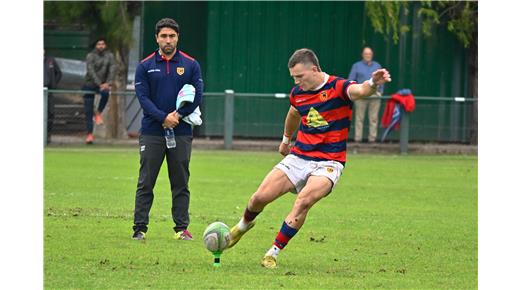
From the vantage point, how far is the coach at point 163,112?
36.5 ft

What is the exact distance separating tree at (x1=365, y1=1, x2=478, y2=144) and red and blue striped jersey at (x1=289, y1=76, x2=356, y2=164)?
51.4 ft

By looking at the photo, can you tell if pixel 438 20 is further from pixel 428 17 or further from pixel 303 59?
pixel 303 59

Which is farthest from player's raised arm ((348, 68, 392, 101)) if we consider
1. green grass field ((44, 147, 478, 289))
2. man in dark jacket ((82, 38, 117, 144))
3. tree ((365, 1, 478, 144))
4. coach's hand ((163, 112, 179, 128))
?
tree ((365, 1, 478, 144))

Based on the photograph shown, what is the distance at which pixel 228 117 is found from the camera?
82.3 ft

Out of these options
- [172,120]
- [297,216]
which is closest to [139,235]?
[172,120]

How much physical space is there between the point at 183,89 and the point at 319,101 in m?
1.86

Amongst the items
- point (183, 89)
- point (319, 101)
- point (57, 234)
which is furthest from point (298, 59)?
point (57, 234)

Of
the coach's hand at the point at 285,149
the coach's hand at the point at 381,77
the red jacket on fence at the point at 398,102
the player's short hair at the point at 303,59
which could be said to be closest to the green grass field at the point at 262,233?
the coach's hand at the point at 285,149

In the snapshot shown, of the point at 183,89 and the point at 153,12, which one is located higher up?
the point at 153,12

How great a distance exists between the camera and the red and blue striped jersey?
9680 mm

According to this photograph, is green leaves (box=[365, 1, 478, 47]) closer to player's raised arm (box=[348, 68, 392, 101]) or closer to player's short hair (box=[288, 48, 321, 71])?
player's short hair (box=[288, 48, 321, 71])

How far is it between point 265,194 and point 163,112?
1816 mm
